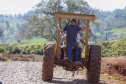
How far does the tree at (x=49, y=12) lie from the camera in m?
37.2

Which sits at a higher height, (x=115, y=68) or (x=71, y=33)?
(x=71, y=33)

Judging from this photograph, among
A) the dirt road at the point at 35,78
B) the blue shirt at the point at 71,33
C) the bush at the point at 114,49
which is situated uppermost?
the blue shirt at the point at 71,33

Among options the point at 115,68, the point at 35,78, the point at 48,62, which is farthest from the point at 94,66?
the point at 115,68

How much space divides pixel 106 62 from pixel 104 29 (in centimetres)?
14635

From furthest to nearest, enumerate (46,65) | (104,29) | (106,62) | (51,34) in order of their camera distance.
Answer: (104,29)
(51,34)
(106,62)
(46,65)

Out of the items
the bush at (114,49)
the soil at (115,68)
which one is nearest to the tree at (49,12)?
the bush at (114,49)

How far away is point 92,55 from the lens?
31.3 feet

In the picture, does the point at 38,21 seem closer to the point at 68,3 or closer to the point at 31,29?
the point at 31,29

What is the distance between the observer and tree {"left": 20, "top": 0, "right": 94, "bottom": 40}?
122 feet

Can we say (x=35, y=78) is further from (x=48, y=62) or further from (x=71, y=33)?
(x=71, y=33)

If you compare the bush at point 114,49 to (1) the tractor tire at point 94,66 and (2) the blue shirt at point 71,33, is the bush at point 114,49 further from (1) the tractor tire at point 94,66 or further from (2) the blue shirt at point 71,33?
(2) the blue shirt at point 71,33

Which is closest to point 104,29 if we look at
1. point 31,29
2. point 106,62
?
point 31,29

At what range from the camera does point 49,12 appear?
38.4 meters

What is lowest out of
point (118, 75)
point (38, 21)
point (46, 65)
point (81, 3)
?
point (118, 75)
